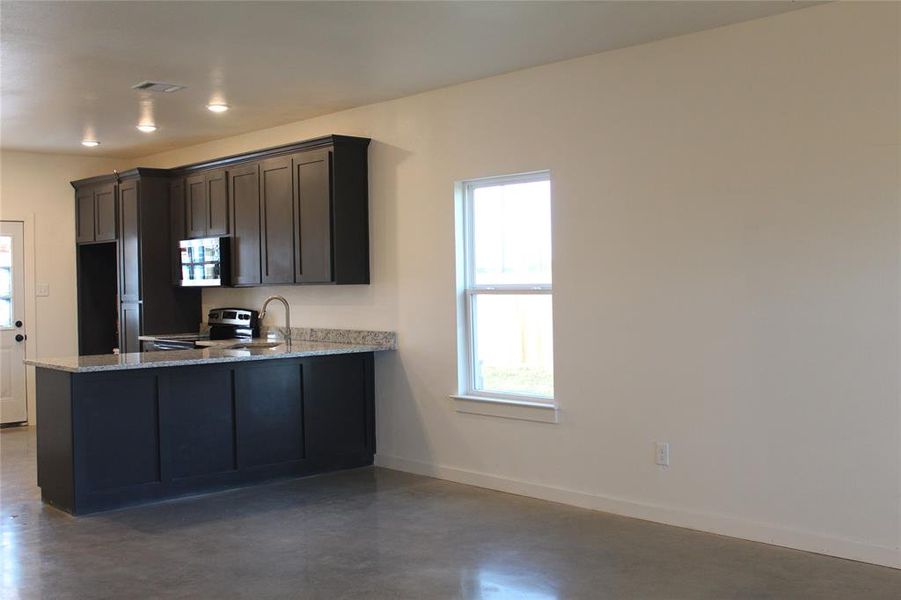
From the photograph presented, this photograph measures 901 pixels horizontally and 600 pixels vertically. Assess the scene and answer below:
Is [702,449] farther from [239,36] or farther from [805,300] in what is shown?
[239,36]

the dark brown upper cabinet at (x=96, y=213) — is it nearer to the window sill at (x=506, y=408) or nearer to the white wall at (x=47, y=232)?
the white wall at (x=47, y=232)

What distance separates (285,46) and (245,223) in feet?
8.29

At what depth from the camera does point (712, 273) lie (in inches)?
185

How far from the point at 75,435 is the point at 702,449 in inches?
138

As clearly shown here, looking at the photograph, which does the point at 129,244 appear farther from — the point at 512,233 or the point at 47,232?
the point at 512,233

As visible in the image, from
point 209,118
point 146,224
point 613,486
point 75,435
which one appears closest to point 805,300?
point 613,486

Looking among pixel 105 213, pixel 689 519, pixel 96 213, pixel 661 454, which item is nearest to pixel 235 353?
pixel 661 454

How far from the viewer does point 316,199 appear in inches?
256

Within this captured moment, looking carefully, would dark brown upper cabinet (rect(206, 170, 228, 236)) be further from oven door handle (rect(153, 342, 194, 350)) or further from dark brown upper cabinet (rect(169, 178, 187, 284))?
oven door handle (rect(153, 342, 194, 350))

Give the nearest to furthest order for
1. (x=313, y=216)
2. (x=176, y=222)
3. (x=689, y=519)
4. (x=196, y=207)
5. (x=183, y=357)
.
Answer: (x=689, y=519) → (x=183, y=357) → (x=313, y=216) → (x=196, y=207) → (x=176, y=222)

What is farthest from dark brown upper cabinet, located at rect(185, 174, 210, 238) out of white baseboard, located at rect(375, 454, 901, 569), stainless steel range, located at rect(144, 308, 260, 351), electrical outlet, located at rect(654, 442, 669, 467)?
electrical outlet, located at rect(654, 442, 669, 467)

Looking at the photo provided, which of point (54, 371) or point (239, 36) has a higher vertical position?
point (239, 36)

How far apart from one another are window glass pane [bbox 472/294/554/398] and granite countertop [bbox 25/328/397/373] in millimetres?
750

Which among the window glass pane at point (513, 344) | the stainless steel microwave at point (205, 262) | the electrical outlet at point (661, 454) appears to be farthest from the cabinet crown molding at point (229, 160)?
the electrical outlet at point (661, 454)
